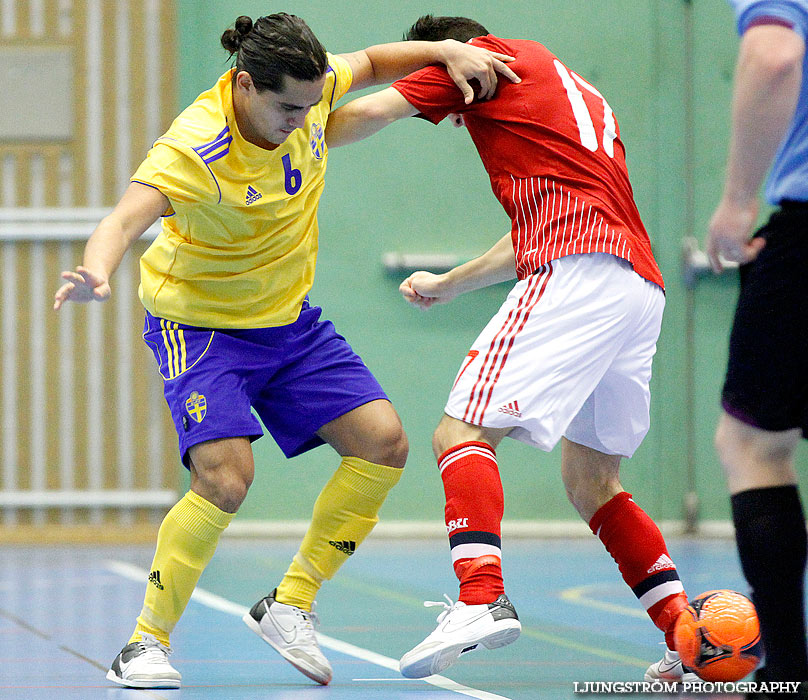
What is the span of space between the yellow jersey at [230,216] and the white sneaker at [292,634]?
0.80 metres

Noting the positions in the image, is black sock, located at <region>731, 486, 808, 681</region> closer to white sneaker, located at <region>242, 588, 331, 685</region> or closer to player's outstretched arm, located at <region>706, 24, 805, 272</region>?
player's outstretched arm, located at <region>706, 24, 805, 272</region>

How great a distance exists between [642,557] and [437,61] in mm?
1423

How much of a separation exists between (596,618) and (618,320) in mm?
1987

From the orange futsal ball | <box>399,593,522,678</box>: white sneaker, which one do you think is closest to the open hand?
<box>399,593,522,678</box>: white sneaker

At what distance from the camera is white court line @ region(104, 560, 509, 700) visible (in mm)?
3119

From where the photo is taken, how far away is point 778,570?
8.20 ft

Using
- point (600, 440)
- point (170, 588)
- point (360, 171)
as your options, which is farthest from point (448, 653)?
point (360, 171)

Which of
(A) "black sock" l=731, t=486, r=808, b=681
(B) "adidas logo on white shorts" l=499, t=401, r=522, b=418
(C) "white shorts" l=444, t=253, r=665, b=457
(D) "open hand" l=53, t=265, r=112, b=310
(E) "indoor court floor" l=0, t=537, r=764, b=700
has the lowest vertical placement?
(E) "indoor court floor" l=0, t=537, r=764, b=700

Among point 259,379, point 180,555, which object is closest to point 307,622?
point 180,555

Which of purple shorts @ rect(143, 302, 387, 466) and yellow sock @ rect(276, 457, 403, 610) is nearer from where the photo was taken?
purple shorts @ rect(143, 302, 387, 466)

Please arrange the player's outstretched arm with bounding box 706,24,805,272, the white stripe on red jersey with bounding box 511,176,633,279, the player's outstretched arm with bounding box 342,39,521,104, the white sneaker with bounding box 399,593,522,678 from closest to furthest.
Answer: the player's outstretched arm with bounding box 706,24,805,272 < the white sneaker with bounding box 399,593,522,678 < the white stripe on red jersey with bounding box 511,176,633,279 < the player's outstretched arm with bounding box 342,39,521,104

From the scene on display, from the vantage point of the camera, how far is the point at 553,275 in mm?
2941

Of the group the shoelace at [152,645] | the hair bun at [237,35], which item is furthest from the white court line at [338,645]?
the hair bun at [237,35]

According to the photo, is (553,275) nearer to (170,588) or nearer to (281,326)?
(281,326)
